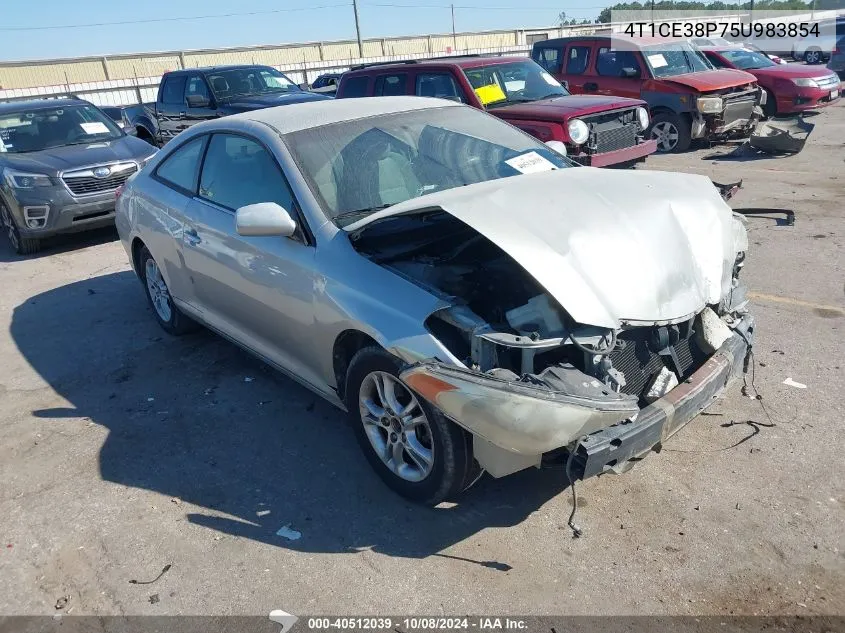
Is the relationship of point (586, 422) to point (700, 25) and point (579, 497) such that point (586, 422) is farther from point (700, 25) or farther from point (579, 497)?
point (700, 25)

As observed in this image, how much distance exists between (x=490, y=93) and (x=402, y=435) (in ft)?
23.1

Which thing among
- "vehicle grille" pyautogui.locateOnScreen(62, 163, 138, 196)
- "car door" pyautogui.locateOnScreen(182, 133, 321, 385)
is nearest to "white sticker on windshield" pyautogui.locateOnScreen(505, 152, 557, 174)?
"car door" pyautogui.locateOnScreen(182, 133, 321, 385)

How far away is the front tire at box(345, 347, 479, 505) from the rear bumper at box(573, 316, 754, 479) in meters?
0.56

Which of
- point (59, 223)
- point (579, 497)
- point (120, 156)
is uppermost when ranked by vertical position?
point (120, 156)

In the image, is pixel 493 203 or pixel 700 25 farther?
pixel 700 25

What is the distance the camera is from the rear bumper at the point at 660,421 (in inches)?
108

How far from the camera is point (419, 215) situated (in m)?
3.52

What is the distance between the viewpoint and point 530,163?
4332 mm

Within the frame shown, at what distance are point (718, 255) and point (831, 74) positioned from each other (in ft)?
45.4

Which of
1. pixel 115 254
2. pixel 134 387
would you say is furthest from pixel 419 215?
pixel 115 254

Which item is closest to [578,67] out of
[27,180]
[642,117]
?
[642,117]

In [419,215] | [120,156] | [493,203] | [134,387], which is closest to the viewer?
[493,203]

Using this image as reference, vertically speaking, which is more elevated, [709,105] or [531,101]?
[531,101]

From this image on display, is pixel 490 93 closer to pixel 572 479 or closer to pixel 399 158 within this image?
pixel 399 158
